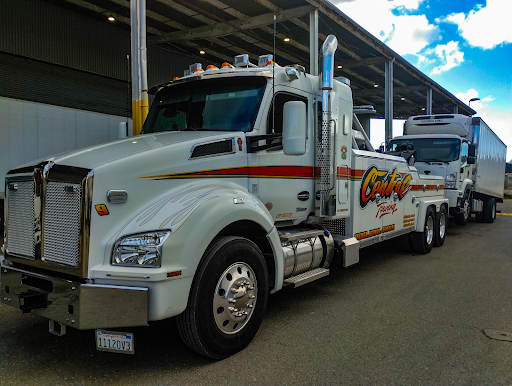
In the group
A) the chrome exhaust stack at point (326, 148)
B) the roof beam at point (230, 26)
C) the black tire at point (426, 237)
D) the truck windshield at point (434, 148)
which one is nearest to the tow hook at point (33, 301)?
the chrome exhaust stack at point (326, 148)

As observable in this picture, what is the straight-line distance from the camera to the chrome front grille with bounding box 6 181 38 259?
338 cm

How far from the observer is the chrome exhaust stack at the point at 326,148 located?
507cm

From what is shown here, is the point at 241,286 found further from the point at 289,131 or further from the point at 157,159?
the point at 289,131

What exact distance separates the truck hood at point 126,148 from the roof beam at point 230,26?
10644 millimetres

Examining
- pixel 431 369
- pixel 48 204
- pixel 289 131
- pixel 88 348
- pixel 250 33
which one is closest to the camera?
pixel 48 204

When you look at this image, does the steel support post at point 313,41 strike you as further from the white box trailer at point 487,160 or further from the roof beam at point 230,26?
the white box trailer at point 487,160

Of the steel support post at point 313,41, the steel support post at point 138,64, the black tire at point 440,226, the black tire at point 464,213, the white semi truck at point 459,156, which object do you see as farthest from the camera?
the black tire at point 464,213

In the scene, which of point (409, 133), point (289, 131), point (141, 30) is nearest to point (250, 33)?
point (409, 133)

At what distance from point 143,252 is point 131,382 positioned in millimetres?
1006

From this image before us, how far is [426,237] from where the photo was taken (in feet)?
28.5

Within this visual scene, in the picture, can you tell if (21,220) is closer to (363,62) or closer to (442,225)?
(442,225)

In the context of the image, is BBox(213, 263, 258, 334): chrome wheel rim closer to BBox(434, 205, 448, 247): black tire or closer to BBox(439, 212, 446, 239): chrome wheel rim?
BBox(434, 205, 448, 247): black tire

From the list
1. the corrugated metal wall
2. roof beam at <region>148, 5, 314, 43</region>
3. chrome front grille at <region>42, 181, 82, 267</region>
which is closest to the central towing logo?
chrome front grille at <region>42, 181, 82, 267</region>

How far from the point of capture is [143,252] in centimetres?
304
